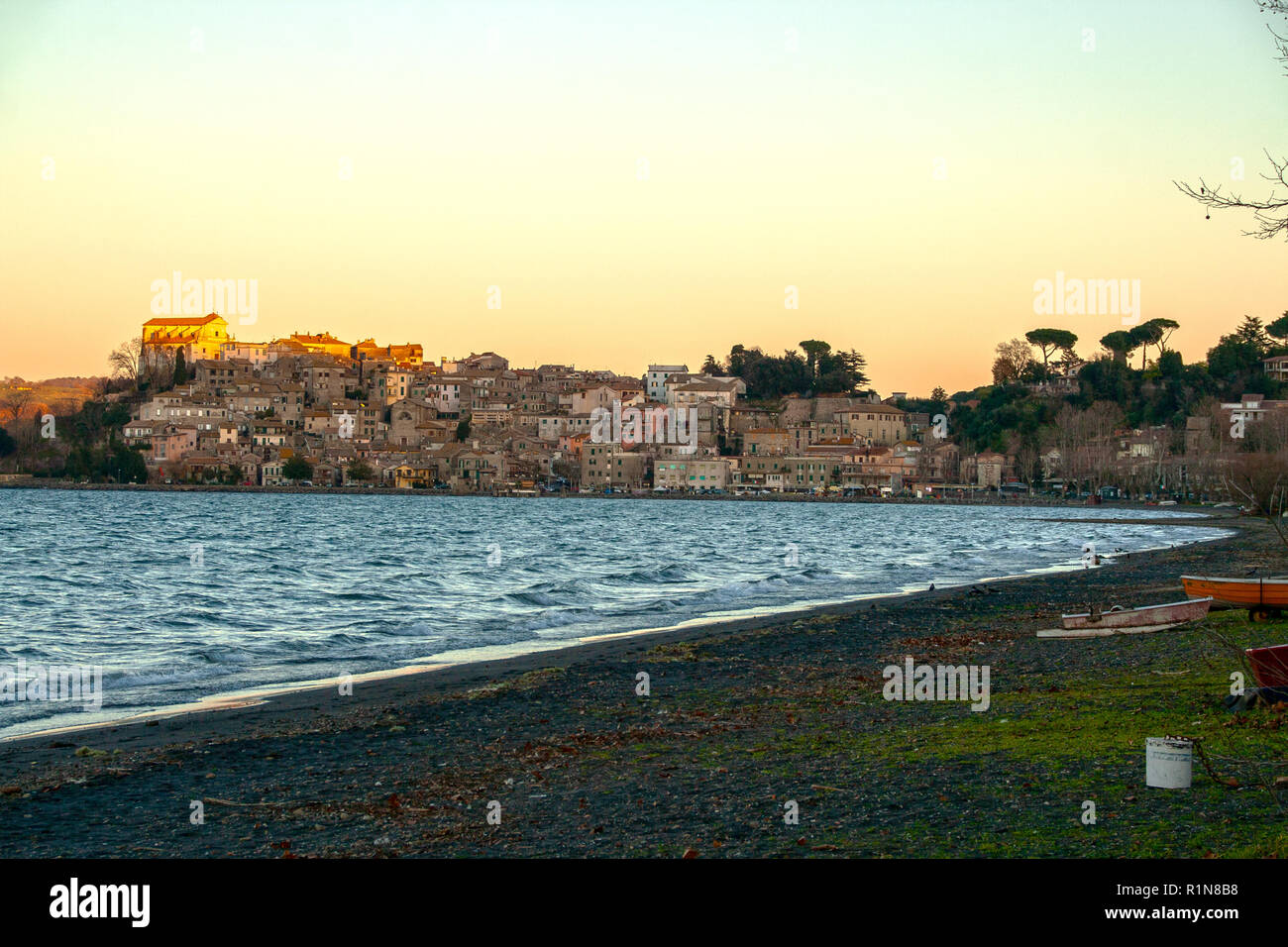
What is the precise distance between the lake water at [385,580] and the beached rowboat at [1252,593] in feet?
33.4

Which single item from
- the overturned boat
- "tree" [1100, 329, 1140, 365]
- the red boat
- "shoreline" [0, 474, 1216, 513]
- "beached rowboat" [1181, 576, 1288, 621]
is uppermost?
"tree" [1100, 329, 1140, 365]

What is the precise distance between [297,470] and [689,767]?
130943 mm

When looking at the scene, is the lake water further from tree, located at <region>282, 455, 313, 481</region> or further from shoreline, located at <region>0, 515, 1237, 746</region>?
tree, located at <region>282, 455, 313, 481</region>

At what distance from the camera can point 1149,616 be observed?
17.0 metres

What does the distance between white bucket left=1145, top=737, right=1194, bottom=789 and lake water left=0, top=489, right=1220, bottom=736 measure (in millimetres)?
10875

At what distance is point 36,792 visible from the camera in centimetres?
919

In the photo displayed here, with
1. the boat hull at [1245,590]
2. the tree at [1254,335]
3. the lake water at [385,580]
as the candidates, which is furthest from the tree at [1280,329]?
the boat hull at [1245,590]

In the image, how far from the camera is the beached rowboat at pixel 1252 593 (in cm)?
1653

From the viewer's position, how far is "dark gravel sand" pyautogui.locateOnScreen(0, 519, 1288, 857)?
7059mm

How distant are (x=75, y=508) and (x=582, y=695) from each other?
3353 inches

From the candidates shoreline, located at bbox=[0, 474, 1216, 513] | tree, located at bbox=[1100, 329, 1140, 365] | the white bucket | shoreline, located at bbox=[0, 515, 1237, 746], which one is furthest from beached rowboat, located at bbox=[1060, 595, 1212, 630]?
tree, located at bbox=[1100, 329, 1140, 365]
